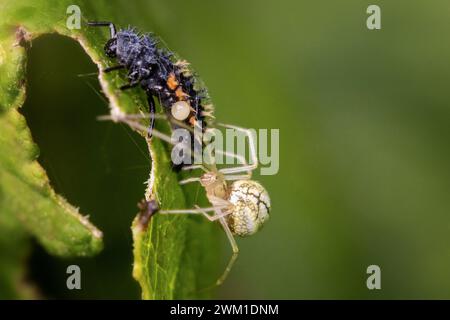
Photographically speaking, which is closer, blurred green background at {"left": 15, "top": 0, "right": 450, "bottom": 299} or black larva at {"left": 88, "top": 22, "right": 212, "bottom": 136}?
black larva at {"left": 88, "top": 22, "right": 212, "bottom": 136}

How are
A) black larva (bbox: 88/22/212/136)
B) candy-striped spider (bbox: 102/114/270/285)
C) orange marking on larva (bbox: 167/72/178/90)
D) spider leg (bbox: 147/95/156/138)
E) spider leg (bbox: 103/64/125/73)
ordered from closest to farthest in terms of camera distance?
spider leg (bbox: 103/64/125/73) < spider leg (bbox: 147/95/156/138) < black larva (bbox: 88/22/212/136) < orange marking on larva (bbox: 167/72/178/90) < candy-striped spider (bbox: 102/114/270/285)

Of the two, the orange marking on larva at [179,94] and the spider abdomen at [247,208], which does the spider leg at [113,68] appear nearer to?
the orange marking on larva at [179,94]

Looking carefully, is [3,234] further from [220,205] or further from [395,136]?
[395,136]

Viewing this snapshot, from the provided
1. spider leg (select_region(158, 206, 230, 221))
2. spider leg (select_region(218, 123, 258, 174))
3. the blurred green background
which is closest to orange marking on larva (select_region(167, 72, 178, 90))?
spider leg (select_region(218, 123, 258, 174))

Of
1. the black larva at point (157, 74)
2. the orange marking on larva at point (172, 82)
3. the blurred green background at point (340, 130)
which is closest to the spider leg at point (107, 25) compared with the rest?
the black larva at point (157, 74)

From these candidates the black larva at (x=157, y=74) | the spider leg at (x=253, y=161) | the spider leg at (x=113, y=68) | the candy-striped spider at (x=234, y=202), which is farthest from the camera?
the spider leg at (x=253, y=161)

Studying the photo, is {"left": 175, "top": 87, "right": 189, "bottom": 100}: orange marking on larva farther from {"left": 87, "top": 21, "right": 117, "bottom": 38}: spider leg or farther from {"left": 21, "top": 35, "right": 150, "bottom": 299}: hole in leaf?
{"left": 87, "top": 21, "right": 117, "bottom": 38}: spider leg

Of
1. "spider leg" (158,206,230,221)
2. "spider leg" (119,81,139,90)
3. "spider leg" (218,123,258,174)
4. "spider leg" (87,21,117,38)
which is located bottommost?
"spider leg" (158,206,230,221)
